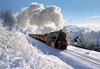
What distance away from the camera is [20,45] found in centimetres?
1025

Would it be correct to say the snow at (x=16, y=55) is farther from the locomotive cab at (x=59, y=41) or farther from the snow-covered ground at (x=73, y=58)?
the locomotive cab at (x=59, y=41)

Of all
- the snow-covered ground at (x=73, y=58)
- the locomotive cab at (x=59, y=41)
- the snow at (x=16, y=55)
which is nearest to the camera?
the snow at (x=16, y=55)

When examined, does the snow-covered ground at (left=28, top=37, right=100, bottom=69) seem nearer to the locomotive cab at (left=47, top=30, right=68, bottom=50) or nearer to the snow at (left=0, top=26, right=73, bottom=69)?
the locomotive cab at (left=47, top=30, right=68, bottom=50)

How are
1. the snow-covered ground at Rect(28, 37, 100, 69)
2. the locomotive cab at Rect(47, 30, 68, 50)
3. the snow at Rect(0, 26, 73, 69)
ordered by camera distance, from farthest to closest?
the locomotive cab at Rect(47, 30, 68, 50) < the snow-covered ground at Rect(28, 37, 100, 69) < the snow at Rect(0, 26, 73, 69)

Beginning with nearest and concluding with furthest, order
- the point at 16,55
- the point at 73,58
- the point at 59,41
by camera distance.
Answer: the point at 16,55 < the point at 73,58 < the point at 59,41

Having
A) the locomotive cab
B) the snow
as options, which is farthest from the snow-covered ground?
the snow

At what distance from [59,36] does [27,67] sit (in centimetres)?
2401

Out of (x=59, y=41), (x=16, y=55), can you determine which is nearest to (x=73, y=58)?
(x=16, y=55)

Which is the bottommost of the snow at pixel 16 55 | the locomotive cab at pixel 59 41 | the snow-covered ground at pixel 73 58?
the snow-covered ground at pixel 73 58

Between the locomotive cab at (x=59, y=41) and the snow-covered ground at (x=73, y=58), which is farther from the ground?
the locomotive cab at (x=59, y=41)

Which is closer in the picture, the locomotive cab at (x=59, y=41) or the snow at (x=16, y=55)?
the snow at (x=16, y=55)

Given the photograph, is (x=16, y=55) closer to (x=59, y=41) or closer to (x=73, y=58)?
(x=73, y=58)

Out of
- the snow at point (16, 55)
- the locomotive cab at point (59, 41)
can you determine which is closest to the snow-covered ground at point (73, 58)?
the locomotive cab at point (59, 41)

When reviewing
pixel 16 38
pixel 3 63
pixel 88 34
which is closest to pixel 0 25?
pixel 16 38
